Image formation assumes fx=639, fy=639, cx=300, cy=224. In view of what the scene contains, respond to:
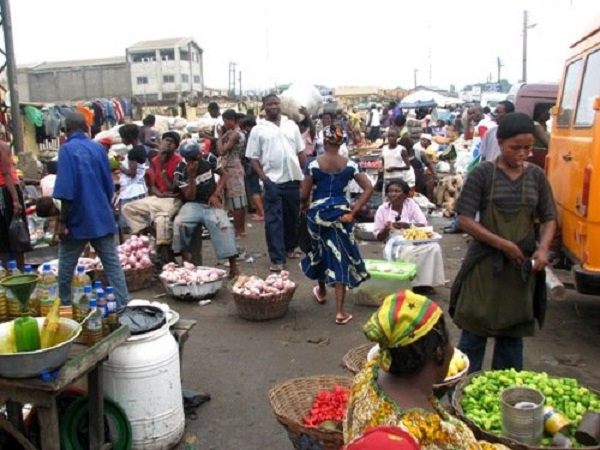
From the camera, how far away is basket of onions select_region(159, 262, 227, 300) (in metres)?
7.08

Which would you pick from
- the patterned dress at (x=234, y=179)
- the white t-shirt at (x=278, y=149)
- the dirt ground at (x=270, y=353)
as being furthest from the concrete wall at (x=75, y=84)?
the dirt ground at (x=270, y=353)

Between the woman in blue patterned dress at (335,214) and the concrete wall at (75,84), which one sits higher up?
the concrete wall at (75,84)

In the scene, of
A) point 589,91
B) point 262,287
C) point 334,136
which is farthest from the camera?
point 262,287

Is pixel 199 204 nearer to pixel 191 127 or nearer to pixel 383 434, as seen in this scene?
pixel 383 434

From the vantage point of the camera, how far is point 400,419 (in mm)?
2135

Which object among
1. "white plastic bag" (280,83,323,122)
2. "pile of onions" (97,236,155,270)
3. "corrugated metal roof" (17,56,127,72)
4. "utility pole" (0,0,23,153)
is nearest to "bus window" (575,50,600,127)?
"pile of onions" (97,236,155,270)

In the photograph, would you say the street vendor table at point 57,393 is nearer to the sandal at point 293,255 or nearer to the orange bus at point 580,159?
the orange bus at point 580,159

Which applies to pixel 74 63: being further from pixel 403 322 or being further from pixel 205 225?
pixel 403 322

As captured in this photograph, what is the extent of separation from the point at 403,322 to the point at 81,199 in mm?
3819

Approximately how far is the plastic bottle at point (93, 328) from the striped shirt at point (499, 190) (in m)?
2.19

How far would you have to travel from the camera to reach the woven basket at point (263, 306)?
20.9 ft

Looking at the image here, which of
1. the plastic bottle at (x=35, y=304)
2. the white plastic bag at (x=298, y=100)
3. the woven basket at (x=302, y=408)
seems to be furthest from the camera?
the white plastic bag at (x=298, y=100)

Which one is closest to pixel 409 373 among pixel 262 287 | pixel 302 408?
pixel 302 408

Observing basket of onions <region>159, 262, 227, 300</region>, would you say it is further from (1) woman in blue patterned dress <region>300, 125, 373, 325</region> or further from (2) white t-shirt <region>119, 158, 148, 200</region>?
(2) white t-shirt <region>119, 158, 148, 200</region>
